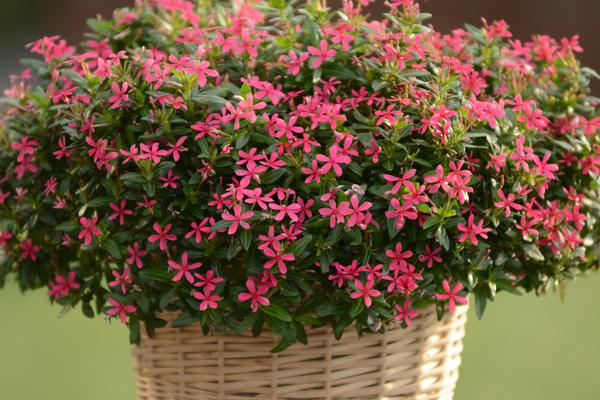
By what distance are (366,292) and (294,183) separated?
0.91 feet

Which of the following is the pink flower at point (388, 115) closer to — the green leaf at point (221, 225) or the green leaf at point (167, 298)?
the green leaf at point (221, 225)

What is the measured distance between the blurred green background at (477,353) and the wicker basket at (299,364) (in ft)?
6.64

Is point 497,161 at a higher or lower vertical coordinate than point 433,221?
higher

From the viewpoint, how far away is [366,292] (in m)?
1.71

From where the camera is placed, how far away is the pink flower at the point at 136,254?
5.85 ft

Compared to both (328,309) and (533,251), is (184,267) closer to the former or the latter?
(328,309)

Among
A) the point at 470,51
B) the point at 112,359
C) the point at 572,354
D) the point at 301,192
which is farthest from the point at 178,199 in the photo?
the point at 572,354

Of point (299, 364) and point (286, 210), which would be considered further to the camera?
point (299, 364)

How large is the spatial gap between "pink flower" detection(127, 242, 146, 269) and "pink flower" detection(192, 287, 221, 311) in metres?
0.15

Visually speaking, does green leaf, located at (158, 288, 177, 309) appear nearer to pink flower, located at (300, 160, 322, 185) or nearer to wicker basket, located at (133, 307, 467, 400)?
wicker basket, located at (133, 307, 467, 400)

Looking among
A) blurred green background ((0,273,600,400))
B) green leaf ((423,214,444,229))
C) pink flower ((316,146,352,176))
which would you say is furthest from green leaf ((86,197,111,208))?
blurred green background ((0,273,600,400))

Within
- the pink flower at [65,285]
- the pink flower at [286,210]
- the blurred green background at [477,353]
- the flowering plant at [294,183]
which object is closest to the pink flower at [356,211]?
the flowering plant at [294,183]

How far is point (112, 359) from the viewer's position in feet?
14.4

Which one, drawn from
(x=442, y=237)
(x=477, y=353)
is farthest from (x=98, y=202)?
(x=477, y=353)
